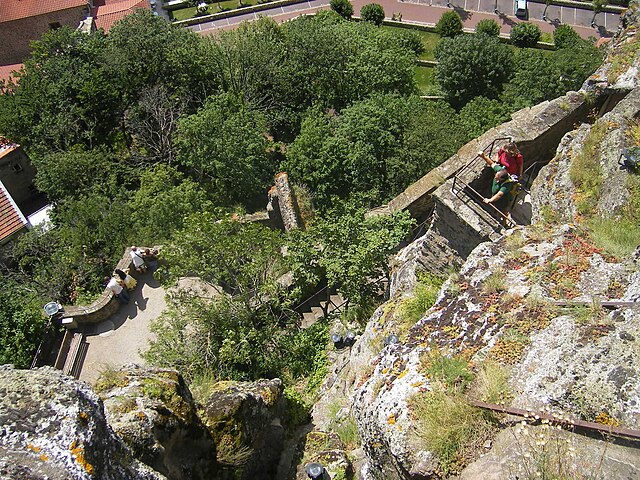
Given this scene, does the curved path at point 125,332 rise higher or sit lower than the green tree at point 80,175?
lower

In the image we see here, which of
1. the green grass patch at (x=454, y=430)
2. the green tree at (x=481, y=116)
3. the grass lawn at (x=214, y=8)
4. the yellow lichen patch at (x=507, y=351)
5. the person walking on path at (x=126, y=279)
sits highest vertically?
the grass lawn at (x=214, y=8)

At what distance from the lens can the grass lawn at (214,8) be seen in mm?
49781

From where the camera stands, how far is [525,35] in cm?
4225

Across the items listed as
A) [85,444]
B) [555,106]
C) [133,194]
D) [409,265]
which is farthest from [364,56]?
[85,444]

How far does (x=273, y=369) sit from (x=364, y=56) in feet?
62.3

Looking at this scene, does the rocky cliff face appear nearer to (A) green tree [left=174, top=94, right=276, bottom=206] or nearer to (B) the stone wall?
(B) the stone wall

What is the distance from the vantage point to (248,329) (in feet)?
45.6

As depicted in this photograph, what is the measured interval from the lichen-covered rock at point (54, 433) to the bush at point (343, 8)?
4469cm

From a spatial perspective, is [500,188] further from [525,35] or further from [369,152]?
[525,35]

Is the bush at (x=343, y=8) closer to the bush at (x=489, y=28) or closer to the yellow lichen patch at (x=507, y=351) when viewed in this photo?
the bush at (x=489, y=28)

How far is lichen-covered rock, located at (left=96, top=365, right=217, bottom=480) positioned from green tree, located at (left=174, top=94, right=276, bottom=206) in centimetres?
1389

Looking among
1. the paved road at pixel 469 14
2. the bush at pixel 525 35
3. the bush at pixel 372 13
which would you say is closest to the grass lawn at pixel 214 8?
the paved road at pixel 469 14

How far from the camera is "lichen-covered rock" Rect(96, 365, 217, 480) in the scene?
23.9 feet

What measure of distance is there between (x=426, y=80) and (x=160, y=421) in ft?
116
